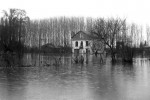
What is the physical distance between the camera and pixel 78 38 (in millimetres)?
79188

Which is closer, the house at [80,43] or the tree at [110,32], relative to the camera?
the tree at [110,32]

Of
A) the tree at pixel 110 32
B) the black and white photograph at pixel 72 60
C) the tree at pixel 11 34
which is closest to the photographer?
the black and white photograph at pixel 72 60

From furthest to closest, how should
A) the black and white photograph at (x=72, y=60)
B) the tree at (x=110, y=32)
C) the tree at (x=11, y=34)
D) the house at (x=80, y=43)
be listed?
the house at (x=80, y=43) < the tree at (x=11, y=34) < the tree at (x=110, y=32) < the black and white photograph at (x=72, y=60)

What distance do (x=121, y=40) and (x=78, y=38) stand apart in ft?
133

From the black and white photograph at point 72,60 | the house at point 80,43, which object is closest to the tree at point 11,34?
the black and white photograph at point 72,60

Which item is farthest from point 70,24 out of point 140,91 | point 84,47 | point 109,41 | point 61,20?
point 140,91

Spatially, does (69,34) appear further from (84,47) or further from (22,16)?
(22,16)

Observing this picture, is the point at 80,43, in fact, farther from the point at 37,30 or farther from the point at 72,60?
the point at 72,60

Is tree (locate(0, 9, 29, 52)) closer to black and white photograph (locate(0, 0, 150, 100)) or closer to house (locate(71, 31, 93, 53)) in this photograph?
black and white photograph (locate(0, 0, 150, 100))

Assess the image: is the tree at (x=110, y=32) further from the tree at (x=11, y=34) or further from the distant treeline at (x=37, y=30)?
the tree at (x=11, y=34)

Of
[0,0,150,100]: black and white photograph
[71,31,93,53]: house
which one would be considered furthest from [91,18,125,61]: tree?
[71,31,93,53]: house

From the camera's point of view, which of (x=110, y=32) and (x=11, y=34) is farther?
(x=11, y=34)

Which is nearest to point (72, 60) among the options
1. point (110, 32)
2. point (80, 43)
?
point (110, 32)

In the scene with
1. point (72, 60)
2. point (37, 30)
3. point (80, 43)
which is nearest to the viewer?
point (72, 60)
